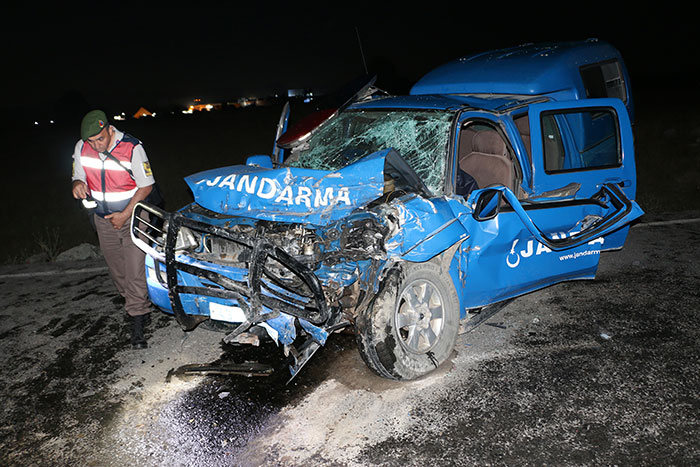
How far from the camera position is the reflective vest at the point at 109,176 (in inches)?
175

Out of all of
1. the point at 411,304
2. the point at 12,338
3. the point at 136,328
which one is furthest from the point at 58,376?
the point at 411,304

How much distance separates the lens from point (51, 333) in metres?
4.96

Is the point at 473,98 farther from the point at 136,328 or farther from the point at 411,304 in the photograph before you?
the point at 136,328

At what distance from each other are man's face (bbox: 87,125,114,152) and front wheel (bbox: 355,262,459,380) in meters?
2.53

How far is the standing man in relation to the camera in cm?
445

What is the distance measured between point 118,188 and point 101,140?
40 centimetres

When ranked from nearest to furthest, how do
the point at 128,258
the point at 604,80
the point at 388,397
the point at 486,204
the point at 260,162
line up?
the point at 388,397
the point at 486,204
the point at 128,258
the point at 260,162
the point at 604,80

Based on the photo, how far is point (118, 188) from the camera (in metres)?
4.50

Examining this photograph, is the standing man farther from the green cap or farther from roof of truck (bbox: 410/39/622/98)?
roof of truck (bbox: 410/39/622/98)

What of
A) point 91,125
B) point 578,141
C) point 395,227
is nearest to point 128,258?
point 91,125

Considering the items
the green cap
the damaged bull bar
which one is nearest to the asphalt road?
the damaged bull bar

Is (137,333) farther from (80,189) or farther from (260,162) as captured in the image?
(260,162)

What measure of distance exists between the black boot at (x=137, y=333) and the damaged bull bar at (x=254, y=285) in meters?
1.06

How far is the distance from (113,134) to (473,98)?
305 cm
